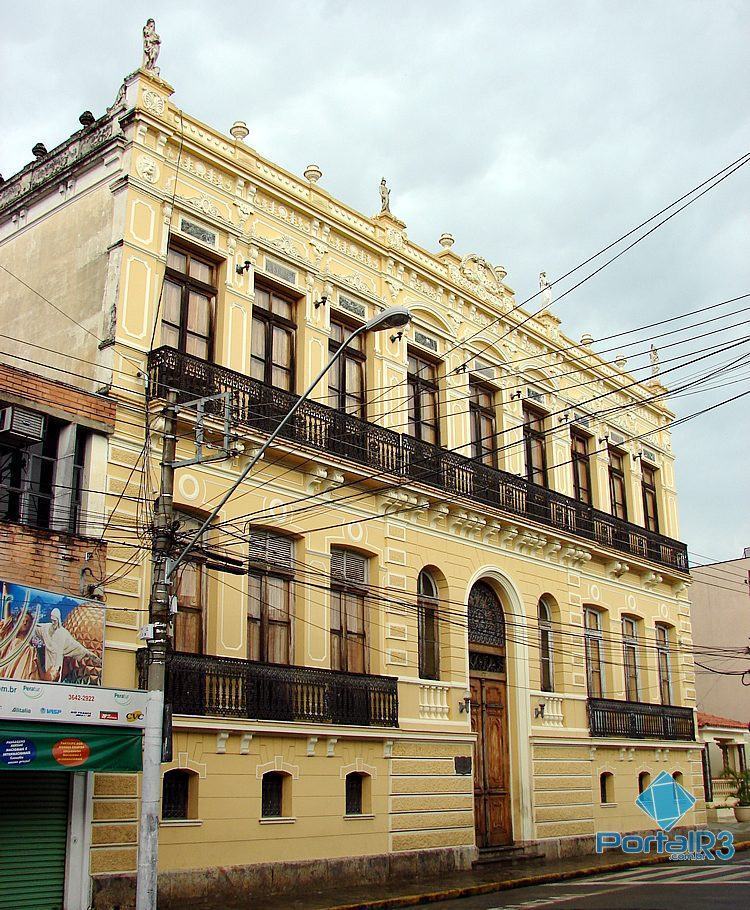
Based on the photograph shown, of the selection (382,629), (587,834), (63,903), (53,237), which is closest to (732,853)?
(587,834)

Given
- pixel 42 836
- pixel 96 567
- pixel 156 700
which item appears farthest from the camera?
pixel 96 567

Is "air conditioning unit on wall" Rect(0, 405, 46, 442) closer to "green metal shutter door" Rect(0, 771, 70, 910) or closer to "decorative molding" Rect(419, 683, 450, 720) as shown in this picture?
"green metal shutter door" Rect(0, 771, 70, 910)

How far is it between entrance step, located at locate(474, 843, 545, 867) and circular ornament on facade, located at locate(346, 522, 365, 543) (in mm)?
7516

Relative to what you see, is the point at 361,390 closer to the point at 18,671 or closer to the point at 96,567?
the point at 96,567

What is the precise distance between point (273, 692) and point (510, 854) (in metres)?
8.85

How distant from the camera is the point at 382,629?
2202cm

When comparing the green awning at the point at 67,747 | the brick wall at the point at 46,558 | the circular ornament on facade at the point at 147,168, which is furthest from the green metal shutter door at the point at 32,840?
the circular ornament on facade at the point at 147,168

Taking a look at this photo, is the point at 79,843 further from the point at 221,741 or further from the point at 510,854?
the point at 510,854

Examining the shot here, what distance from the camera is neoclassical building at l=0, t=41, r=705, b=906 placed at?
17750 mm

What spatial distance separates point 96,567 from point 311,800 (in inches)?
245

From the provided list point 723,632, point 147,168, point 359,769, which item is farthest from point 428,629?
point 723,632

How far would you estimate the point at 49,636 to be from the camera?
49.4 feet

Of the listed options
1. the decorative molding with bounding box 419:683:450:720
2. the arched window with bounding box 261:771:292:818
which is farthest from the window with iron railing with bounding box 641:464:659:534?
the arched window with bounding box 261:771:292:818

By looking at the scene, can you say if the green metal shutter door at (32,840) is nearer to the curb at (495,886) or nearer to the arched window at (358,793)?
the curb at (495,886)
